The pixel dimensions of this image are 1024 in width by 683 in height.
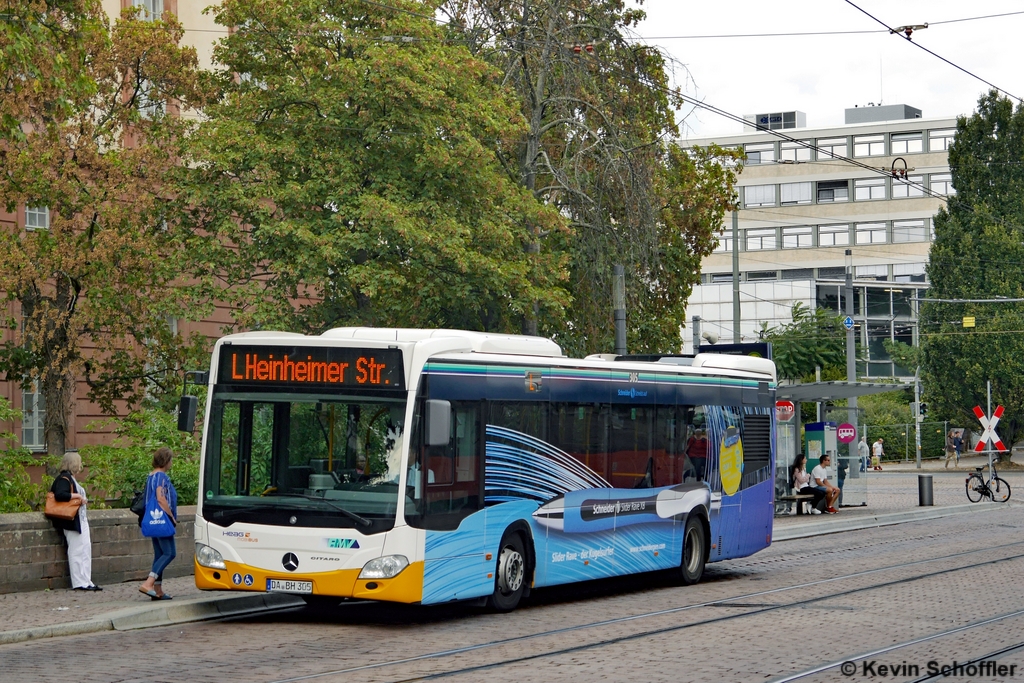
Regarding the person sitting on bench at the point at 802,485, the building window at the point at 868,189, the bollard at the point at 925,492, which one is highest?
the building window at the point at 868,189

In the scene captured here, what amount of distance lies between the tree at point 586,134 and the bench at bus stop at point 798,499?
16.5ft

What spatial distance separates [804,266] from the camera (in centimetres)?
Answer: 10050

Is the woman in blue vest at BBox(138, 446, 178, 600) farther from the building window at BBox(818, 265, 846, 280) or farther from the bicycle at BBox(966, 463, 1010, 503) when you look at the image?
the building window at BBox(818, 265, 846, 280)

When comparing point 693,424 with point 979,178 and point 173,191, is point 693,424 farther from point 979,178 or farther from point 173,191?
point 979,178

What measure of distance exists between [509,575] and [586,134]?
50.1ft

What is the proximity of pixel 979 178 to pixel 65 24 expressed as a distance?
4787 centimetres

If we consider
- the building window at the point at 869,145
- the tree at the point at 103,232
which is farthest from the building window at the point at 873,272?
the tree at the point at 103,232

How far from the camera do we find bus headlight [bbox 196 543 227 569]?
1338 cm

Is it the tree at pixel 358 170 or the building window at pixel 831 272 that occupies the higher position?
the building window at pixel 831 272

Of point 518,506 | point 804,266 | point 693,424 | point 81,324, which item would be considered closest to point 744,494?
point 693,424

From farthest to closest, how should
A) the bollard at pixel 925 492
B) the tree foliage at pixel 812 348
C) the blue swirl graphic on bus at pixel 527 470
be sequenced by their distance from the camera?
the tree foliage at pixel 812 348 < the bollard at pixel 925 492 < the blue swirl graphic on bus at pixel 527 470

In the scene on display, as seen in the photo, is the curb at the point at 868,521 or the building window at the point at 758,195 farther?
the building window at the point at 758,195

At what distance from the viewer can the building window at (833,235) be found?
9919 cm

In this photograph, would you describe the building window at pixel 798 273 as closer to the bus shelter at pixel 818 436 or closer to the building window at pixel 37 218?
the bus shelter at pixel 818 436
